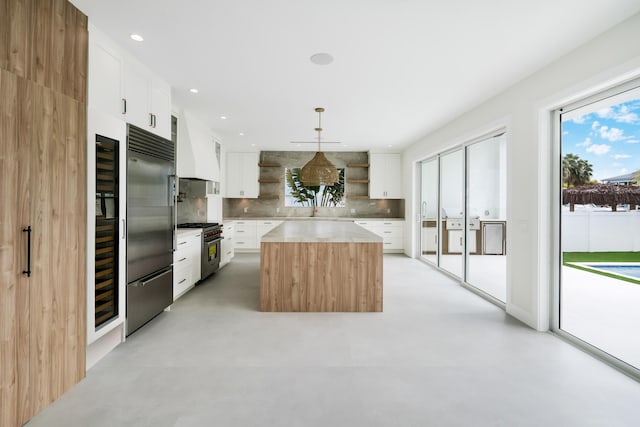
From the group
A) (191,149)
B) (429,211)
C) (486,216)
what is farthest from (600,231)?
(191,149)

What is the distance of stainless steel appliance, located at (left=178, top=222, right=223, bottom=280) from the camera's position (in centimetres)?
480

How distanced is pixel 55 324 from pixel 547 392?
3162mm

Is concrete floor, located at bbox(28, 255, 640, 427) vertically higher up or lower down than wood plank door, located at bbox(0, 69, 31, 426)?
lower down

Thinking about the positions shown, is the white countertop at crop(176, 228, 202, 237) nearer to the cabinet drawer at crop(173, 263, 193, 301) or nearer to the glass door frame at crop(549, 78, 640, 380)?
the cabinet drawer at crop(173, 263, 193, 301)

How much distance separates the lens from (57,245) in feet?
6.48

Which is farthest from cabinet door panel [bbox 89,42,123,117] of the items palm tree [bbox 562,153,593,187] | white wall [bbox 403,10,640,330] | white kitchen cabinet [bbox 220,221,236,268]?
palm tree [bbox 562,153,593,187]

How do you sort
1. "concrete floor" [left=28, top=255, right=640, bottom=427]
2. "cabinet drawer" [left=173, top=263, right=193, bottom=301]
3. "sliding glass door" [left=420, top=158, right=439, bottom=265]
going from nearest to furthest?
1. "concrete floor" [left=28, top=255, right=640, bottom=427]
2. "cabinet drawer" [left=173, top=263, right=193, bottom=301]
3. "sliding glass door" [left=420, top=158, right=439, bottom=265]

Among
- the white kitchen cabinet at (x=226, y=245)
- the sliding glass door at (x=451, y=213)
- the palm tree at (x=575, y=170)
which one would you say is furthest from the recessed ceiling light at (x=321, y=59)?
the white kitchen cabinet at (x=226, y=245)

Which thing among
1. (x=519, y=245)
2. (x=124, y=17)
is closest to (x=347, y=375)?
(x=519, y=245)

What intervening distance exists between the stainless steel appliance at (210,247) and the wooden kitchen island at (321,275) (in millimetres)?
1590

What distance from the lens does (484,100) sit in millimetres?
4039

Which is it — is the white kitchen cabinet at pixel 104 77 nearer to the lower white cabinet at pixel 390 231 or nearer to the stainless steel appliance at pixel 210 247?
the stainless steel appliance at pixel 210 247

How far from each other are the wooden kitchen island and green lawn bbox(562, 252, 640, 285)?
1807 mm

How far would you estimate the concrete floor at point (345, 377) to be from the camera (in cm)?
183
